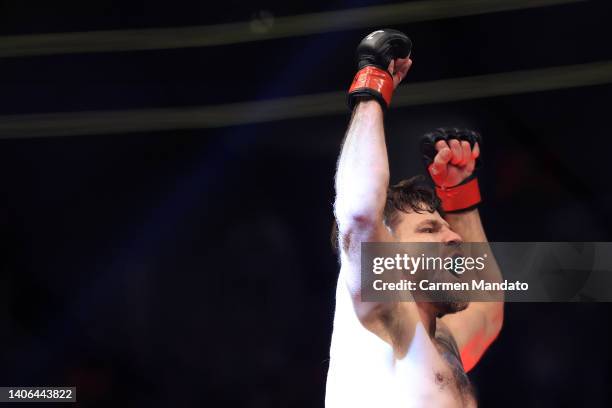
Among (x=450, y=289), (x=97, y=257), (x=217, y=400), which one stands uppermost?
(x=97, y=257)

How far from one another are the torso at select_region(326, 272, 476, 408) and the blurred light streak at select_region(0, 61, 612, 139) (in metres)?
0.71

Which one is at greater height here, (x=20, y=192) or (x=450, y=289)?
(x=20, y=192)

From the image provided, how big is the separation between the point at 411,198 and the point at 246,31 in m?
0.83

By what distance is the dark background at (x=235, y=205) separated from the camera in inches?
104

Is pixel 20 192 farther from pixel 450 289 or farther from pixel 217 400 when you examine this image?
pixel 450 289

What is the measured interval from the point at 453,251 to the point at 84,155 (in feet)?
4.31

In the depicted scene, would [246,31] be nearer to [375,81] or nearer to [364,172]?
[375,81]

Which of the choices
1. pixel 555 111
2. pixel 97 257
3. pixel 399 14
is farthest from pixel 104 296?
pixel 555 111

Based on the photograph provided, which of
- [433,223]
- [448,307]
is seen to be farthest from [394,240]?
[448,307]

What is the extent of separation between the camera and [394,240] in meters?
2.46

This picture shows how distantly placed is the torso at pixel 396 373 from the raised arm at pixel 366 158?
101 millimetres

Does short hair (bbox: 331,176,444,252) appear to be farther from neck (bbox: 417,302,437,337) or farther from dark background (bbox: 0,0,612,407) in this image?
neck (bbox: 417,302,437,337)

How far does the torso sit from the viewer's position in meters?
2.37

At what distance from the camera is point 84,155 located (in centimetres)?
288
